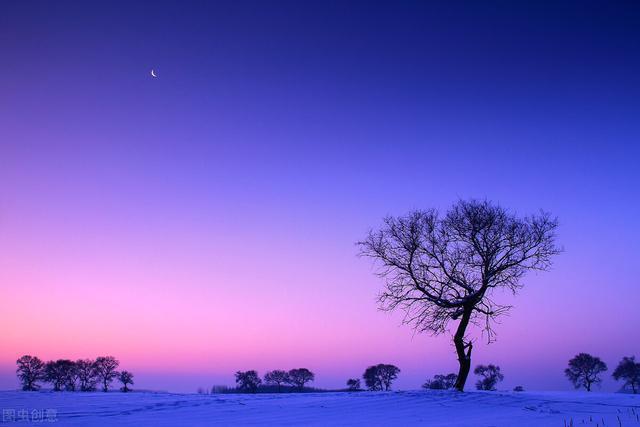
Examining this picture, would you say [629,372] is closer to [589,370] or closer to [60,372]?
[589,370]

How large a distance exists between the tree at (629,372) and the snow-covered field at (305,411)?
45.8 m

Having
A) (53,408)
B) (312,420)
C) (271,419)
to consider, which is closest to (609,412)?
(312,420)

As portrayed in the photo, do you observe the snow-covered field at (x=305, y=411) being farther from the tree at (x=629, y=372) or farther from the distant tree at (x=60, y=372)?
the tree at (x=629, y=372)

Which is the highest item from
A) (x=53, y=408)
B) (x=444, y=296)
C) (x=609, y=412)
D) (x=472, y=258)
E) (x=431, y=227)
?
(x=431, y=227)

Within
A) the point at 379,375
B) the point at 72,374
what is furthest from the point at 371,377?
the point at 72,374

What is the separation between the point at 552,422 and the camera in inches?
425

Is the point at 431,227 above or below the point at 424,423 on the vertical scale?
above


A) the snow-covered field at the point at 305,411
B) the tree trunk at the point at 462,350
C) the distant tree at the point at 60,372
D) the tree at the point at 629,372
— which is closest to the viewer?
the snow-covered field at the point at 305,411

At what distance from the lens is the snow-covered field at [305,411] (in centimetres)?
977

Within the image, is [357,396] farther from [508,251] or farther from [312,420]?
[508,251]

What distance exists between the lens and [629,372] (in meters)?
53.6

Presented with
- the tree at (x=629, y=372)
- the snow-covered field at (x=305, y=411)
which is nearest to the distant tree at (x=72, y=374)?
the snow-covered field at (x=305, y=411)

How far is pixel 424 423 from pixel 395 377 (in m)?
43.2

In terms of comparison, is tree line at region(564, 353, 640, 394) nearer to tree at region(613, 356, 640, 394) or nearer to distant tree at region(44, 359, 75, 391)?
tree at region(613, 356, 640, 394)
